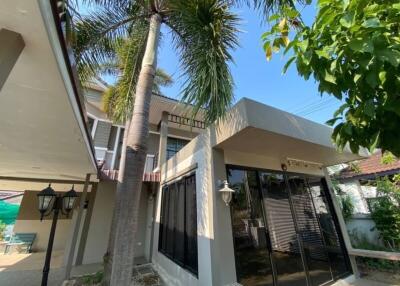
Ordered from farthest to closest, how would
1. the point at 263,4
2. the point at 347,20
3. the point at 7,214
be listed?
the point at 7,214
the point at 263,4
the point at 347,20

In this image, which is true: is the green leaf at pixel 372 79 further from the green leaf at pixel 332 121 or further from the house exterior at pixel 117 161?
the house exterior at pixel 117 161

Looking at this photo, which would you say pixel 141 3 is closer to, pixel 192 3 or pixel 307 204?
pixel 192 3

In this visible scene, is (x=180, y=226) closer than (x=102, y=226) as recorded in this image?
Yes

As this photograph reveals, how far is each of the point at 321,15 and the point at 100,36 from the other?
5868mm

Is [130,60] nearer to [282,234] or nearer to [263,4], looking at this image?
[263,4]

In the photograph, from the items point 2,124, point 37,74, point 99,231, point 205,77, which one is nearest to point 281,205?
point 205,77

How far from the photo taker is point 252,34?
5.16 m

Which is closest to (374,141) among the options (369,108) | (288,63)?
(369,108)

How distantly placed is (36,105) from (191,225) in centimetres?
397

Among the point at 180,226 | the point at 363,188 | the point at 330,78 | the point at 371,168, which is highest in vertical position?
the point at 371,168

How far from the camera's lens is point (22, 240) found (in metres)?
9.89

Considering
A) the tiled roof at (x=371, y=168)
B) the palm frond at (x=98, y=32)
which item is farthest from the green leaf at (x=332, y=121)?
the tiled roof at (x=371, y=168)

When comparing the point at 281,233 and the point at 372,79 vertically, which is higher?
the point at 372,79

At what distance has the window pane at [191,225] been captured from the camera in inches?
186
